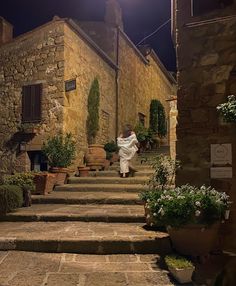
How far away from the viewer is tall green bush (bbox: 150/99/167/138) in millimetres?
19281

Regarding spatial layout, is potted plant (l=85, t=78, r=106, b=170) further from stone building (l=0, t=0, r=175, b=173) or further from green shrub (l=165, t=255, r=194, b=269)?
green shrub (l=165, t=255, r=194, b=269)

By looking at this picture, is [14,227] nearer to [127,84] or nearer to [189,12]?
[189,12]

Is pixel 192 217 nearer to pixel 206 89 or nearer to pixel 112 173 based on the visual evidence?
pixel 206 89

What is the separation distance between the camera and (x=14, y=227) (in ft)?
17.7

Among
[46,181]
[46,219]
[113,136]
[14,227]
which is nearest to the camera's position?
[14,227]

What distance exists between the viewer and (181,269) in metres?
3.54

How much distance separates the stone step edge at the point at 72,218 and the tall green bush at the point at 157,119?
44.3 ft

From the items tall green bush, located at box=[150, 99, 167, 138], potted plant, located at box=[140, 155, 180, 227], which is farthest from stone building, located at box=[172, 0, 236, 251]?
tall green bush, located at box=[150, 99, 167, 138]

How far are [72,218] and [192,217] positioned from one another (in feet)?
8.50

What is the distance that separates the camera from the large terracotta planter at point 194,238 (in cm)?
397

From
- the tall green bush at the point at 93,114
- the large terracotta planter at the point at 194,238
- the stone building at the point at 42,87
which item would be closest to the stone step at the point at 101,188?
the stone building at the point at 42,87

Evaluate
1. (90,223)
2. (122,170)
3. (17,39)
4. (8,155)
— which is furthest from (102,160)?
(90,223)

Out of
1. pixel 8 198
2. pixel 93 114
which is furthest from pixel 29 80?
pixel 8 198

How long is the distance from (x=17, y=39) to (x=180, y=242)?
31.2 ft
